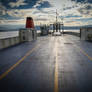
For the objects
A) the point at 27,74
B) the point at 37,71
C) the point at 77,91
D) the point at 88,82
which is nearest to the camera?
the point at 77,91

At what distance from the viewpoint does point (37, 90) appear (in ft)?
14.7

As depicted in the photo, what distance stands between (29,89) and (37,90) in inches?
13.3

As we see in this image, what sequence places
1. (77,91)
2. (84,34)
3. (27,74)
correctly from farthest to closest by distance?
(84,34) → (27,74) → (77,91)

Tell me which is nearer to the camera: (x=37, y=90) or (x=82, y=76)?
(x=37, y=90)

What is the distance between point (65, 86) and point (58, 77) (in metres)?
0.93

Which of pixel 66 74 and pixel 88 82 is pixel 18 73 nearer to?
pixel 66 74

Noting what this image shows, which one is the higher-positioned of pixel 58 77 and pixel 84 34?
pixel 84 34

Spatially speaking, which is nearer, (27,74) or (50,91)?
(50,91)

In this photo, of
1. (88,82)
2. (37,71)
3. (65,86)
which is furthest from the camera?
(37,71)

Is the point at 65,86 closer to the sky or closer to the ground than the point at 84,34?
closer to the ground

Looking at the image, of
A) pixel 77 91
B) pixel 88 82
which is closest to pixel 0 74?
pixel 77 91

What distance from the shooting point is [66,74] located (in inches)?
237

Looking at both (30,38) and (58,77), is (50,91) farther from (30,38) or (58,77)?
(30,38)

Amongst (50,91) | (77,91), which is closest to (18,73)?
(50,91)
